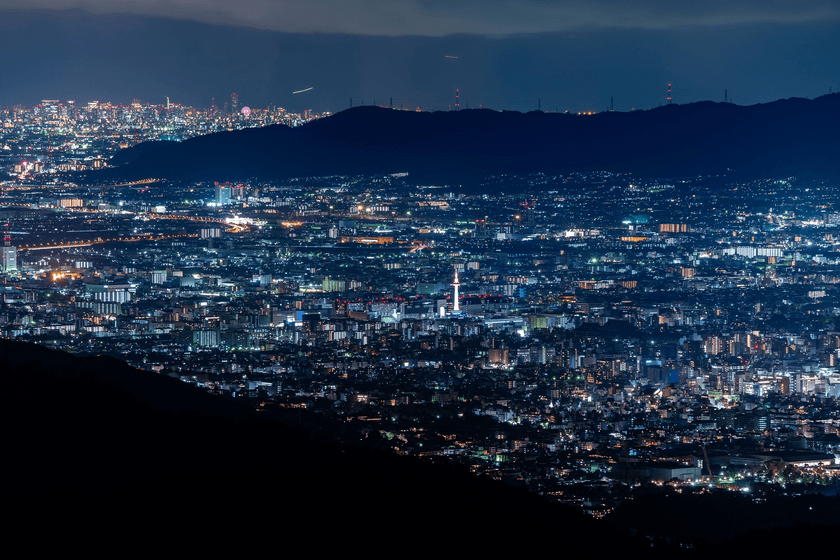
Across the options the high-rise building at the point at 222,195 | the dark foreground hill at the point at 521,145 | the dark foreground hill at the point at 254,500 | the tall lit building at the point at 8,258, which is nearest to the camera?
the dark foreground hill at the point at 254,500

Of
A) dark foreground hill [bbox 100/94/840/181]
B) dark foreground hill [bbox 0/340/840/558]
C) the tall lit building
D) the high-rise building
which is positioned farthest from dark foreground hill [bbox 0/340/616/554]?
dark foreground hill [bbox 100/94/840/181]

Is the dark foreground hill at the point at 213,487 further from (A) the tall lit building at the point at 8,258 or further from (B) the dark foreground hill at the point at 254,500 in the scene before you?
(A) the tall lit building at the point at 8,258

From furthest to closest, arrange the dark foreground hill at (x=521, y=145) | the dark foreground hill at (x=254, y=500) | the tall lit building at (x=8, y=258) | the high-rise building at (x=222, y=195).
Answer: the dark foreground hill at (x=521, y=145) → the high-rise building at (x=222, y=195) → the tall lit building at (x=8, y=258) → the dark foreground hill at (x=254, y=500)

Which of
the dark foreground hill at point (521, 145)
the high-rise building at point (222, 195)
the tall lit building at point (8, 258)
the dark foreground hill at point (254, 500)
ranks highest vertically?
the dark foreground hill at point (521, 145)

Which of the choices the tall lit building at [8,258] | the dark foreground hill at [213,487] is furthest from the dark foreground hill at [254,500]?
the tall lit building at [8,258]

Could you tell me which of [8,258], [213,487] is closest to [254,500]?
[213,487]

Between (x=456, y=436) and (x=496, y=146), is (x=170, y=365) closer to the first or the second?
(x=456, y=436)

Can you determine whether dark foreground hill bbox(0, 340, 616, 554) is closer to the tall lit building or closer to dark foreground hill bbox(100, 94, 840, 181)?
the tall lit building

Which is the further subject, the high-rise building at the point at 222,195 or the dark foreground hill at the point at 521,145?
the dark foreground hill at the point at 521,145
